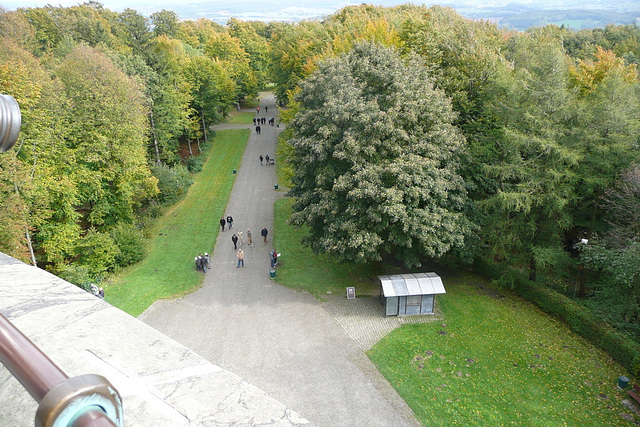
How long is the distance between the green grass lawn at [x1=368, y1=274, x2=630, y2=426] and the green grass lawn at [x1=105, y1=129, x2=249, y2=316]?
13620 millimetres

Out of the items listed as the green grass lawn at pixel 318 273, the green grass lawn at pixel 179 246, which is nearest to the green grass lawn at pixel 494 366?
the green grass lawn at pixel 318 273

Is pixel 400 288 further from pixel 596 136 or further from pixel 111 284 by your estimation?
pixel 111 284

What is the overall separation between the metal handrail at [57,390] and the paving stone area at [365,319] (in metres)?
20.6

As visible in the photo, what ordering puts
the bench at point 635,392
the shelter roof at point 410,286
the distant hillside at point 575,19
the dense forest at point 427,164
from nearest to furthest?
1. the bench at point 635,392
2. the dense forest at point 427,164
3. the shelter roof at point 410,286
4. the distant hillside at point 575,19

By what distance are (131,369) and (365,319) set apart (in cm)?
2090

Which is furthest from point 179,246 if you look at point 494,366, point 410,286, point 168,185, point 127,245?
point 494,366

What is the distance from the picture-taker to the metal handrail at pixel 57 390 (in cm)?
114

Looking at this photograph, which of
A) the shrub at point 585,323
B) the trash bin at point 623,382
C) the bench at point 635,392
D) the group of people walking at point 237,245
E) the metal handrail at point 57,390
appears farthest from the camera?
the group of people walking at point 237,245

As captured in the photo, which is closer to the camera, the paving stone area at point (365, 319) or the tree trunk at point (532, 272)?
the paving stone area at point (365, 319)

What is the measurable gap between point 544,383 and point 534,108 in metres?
14.0

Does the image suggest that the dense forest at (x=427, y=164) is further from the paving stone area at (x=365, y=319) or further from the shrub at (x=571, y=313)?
the paving stone area at (x=365, y=319)

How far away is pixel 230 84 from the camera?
63469mm

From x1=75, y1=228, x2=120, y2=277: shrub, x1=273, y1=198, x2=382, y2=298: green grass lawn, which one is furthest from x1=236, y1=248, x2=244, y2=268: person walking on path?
x1=75, y1=228, x2=120, y2=277: shrub

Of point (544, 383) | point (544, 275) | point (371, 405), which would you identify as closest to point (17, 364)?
point (371, 405)
